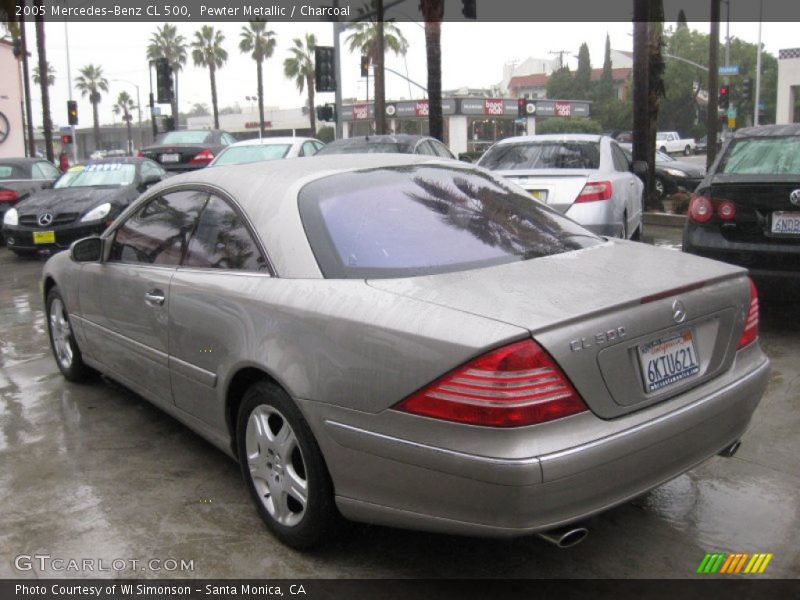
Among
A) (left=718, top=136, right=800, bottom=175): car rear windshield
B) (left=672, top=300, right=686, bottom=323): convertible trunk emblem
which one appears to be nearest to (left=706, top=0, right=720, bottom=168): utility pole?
(left=718, top=136, right=800, bottom=175): car rear windshield

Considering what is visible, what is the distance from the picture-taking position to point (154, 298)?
13.0ft

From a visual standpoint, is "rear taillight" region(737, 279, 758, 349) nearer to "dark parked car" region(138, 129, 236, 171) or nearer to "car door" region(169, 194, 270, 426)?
"car door" region(169, 194, 270, 426)

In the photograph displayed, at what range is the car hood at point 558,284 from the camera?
262 cm

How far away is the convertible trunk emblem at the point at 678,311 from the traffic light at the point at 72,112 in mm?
31998

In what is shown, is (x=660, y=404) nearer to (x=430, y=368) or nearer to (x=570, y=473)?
(x=570, y=473)

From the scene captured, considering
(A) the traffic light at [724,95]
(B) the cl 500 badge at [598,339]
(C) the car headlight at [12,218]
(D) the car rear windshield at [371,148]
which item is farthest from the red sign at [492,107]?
(B) the cl 500 badge at [598,339]

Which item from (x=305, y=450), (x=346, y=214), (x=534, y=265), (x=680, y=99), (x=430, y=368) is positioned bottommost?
(x=305, y=450)

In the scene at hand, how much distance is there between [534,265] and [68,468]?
8.41 feet

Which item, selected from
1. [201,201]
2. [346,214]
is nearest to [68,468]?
[201,201]

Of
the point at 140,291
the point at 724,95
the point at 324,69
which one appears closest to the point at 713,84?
the point at 324,69

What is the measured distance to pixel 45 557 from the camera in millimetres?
3184

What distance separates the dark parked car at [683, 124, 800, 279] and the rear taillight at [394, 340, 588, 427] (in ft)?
13.0

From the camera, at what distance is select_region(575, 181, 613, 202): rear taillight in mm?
8008

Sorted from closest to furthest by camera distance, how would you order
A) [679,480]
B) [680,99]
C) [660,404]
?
[660,404] → [679,480] → [680,99]
